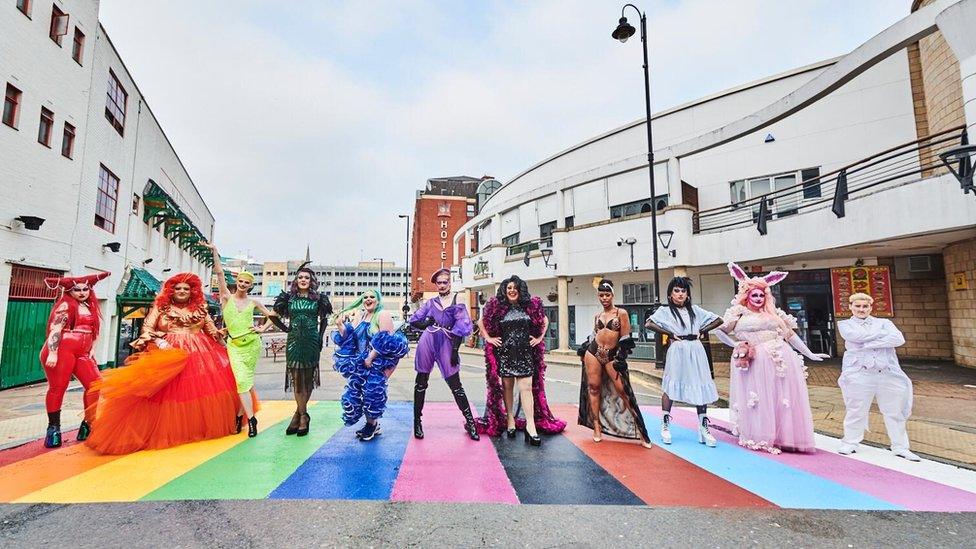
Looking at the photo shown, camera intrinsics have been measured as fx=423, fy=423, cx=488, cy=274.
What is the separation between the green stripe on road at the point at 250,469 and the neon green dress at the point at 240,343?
2.44 feet

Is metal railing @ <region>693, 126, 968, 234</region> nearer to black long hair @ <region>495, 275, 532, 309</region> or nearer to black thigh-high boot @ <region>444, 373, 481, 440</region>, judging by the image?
black long hair @ <region>495, 275, 532, 309</region>

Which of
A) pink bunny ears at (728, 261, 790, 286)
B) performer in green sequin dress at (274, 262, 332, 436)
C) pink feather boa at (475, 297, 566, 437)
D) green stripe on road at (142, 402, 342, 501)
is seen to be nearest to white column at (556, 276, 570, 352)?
pink bunny ears at (728, 261, 790, 286)

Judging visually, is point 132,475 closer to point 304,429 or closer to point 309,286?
point 304,429

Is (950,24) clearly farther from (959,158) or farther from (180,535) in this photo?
(180,535)

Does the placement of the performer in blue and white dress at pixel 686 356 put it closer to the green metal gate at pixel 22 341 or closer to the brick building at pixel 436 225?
the green metal gate at pixel 22 341

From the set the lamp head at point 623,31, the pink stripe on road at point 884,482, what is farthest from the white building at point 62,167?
the pink stripe on road at point 884,482

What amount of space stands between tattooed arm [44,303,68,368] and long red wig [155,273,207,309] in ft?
3.10

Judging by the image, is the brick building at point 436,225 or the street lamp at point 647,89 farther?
the brick building at point 436,225

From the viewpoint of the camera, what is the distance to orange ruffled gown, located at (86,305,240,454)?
432 centimetres

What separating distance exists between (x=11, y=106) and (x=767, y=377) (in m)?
15.3

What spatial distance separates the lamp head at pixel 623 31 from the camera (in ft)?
36.9

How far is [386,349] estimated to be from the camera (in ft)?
16.3

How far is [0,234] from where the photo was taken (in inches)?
348

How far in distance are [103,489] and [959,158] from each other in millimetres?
12912
